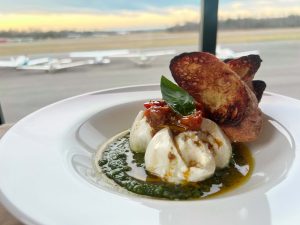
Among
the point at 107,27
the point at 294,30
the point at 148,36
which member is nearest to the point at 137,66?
the point at 148,36

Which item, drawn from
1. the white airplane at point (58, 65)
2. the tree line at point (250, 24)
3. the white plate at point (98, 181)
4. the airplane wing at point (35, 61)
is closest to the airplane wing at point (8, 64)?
the airplane wing at point (35, 61)

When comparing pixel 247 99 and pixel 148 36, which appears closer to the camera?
pixel 247 99

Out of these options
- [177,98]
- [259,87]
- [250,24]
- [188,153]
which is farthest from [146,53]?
[188,153]

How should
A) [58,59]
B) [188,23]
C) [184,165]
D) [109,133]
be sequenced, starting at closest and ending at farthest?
[184,165] → [109,133] → [188,23] → [58,59]

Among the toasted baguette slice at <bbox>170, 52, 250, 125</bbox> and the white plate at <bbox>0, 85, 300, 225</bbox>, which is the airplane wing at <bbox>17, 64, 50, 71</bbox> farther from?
the toasted baguette slice at <bbox>170, 52, 250, 125</bbox>

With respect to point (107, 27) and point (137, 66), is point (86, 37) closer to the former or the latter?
point (107, 27)

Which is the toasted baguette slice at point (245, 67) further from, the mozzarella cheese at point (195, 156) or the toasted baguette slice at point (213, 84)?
the mozzarella cheese at point (195, 156)

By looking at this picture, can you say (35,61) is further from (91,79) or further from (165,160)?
(165,160)
